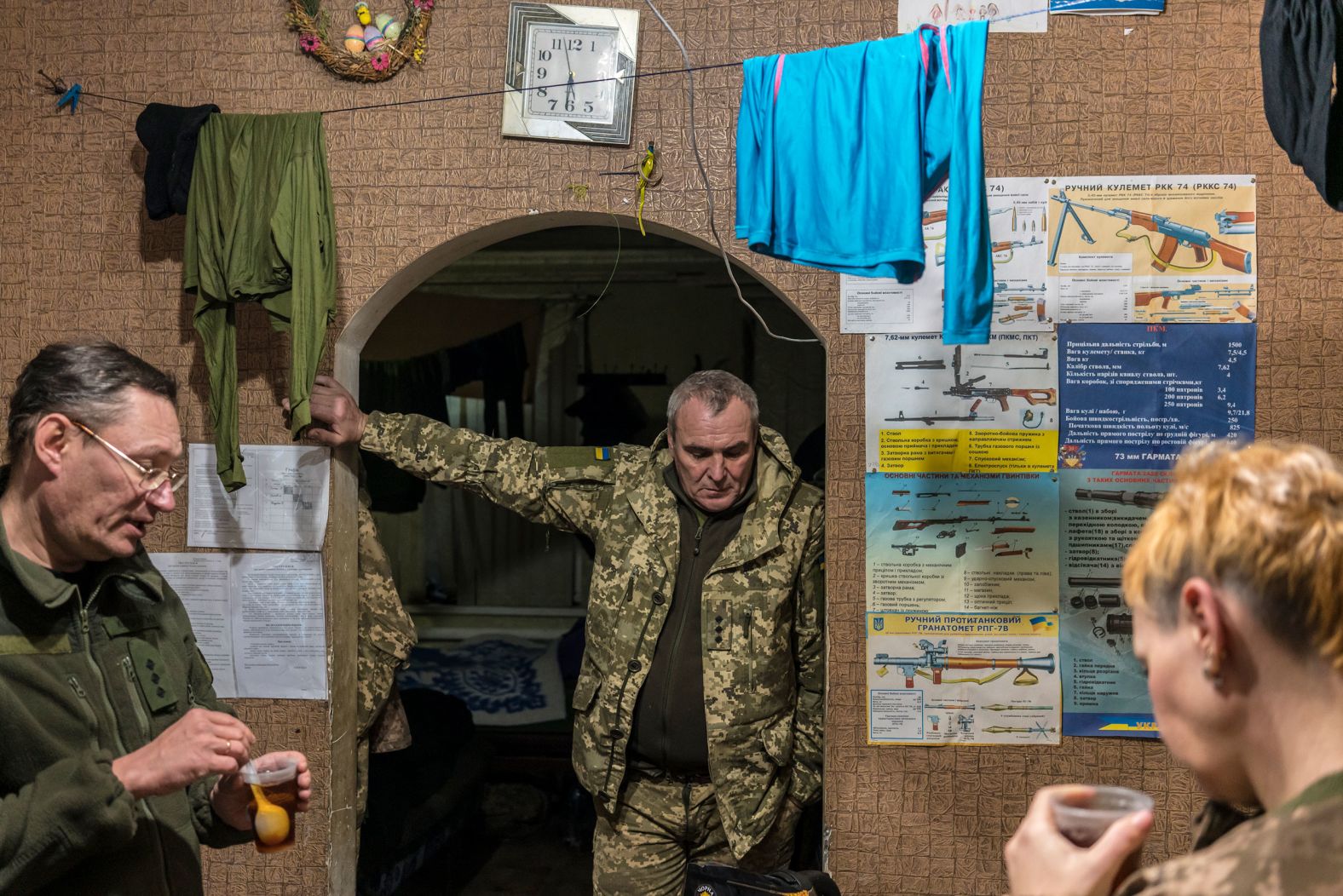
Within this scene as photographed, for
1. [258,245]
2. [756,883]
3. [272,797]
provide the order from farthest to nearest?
1. [258,245]
2. [756,883]
3. [272,797]

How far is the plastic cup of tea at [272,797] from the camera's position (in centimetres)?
185

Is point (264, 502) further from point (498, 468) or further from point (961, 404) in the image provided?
point (961, 404)

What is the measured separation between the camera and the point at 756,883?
2693 mm

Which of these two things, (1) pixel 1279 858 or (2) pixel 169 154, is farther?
(2) pixel 169 154

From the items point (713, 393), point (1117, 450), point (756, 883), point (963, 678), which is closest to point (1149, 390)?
point (1117, 450)

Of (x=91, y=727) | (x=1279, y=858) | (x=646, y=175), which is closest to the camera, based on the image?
(x=1279, y=858)

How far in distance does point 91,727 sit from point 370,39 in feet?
6.65

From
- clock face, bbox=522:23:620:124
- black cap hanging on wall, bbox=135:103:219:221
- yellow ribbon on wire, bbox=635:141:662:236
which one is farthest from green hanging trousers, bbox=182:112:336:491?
yellow ribbon on wire, bbox=635:141:662:236

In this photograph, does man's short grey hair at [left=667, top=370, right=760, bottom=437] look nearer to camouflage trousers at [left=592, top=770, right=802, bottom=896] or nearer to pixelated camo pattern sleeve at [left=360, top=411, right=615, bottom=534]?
pixelated camo pattern sleeve at [left=360, top=411, right=615, bottom=534]

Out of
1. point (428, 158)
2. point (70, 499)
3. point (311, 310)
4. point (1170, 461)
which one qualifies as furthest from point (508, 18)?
point (1170, 461)

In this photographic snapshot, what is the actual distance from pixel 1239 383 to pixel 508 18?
216 cm

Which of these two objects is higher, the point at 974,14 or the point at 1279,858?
the point at 974,14

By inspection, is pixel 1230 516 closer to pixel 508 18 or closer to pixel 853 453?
pixel 853 453

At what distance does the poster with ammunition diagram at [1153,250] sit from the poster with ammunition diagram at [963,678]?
85 centimetres
